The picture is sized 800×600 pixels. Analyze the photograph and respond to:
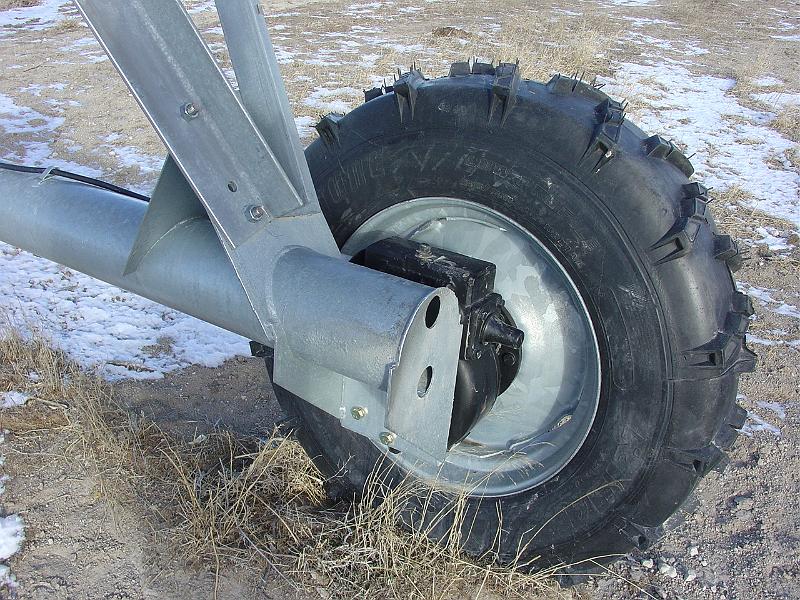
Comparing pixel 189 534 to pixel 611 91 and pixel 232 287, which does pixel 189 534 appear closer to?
pixel 232 287

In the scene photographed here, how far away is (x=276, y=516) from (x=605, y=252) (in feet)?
4.58

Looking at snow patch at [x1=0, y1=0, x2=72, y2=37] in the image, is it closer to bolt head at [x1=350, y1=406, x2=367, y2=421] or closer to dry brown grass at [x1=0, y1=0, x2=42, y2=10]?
dry brown grass at [x1=0, y1=0, x2=42, y2=10]

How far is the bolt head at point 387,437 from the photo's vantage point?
139 centimetres

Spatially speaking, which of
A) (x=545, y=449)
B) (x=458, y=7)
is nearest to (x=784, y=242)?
(x=545, y=449)

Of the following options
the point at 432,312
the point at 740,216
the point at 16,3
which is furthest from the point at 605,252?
the point at 16,3

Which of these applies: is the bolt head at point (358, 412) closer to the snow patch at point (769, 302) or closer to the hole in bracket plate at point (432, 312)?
the hole in bracket plate at point (432, 312)

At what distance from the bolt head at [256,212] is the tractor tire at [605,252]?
1.66 feet

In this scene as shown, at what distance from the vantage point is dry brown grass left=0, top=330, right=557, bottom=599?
200 cm

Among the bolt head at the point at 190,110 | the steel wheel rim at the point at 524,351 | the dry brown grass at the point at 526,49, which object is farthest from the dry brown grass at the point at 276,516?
the dry brown grass at the point at 526,49

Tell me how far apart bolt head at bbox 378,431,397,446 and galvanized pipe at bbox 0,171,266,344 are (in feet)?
1.11

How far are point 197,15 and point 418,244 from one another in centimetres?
1048

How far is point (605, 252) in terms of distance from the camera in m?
1.64

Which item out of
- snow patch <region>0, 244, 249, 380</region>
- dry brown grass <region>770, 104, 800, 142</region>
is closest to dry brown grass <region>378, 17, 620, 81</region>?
dry brown grass <region>770, 104, 800, 142</region>

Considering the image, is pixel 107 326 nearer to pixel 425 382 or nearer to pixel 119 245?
pixel 119 245
